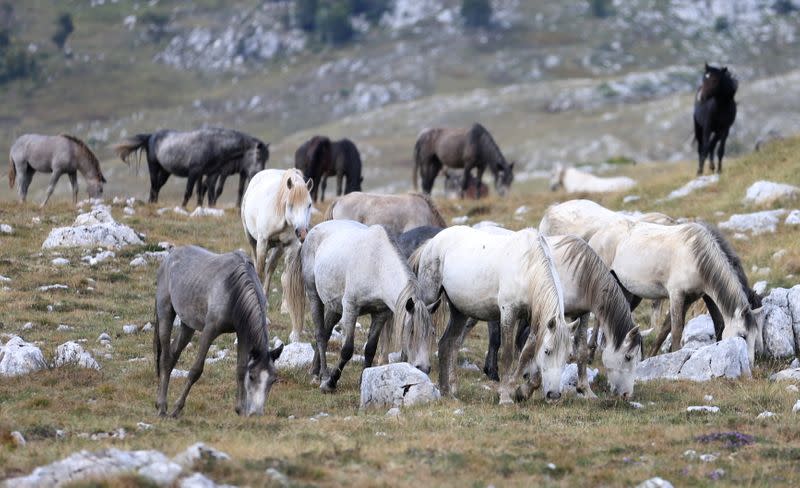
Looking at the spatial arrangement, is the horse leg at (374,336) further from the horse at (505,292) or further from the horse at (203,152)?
the horse at (203,152)

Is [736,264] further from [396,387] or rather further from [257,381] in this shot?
[257,381]

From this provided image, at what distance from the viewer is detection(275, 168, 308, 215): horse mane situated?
1753cm

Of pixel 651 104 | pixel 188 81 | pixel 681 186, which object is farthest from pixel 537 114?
pixel 681 186

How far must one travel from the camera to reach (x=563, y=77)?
14450 centimetres

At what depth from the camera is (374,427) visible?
11086mm

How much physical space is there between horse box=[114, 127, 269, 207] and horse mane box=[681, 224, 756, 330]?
14034 millimetres

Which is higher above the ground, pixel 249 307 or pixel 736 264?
pixel 249 307

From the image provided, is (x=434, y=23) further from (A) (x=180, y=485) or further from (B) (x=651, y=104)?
(A) (x=180, y=485)

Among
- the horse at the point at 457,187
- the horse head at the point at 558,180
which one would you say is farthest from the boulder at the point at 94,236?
the horse head at the point at 558,180

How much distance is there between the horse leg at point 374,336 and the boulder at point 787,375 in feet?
16.4

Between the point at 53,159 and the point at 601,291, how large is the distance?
1865 cm

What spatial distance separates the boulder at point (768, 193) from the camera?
84.7ft

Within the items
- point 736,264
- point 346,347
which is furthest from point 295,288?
point 736,264

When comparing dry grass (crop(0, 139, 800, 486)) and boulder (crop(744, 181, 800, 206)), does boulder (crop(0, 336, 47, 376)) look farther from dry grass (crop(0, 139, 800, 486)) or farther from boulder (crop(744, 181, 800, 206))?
boulder (crop(744, 181, 800, 206))
